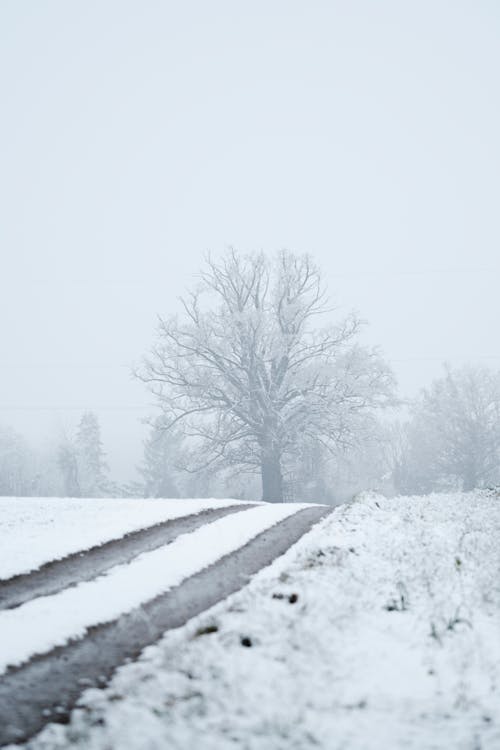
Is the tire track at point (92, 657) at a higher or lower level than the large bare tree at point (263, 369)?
lower

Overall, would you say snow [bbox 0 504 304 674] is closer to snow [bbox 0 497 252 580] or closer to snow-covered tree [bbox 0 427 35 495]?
snow [bbox 0 497 252 580]

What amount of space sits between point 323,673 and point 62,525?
7487mm

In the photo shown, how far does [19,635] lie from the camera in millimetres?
4105

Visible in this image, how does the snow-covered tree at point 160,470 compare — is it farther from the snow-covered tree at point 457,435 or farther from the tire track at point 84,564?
the tire track at point 84,564

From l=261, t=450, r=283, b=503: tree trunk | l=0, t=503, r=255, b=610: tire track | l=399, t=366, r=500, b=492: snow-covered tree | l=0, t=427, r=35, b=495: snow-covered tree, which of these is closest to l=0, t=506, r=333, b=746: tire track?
l=0, t=503, r=255, b=610: tire track

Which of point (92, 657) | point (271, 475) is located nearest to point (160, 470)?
point (271, 475)

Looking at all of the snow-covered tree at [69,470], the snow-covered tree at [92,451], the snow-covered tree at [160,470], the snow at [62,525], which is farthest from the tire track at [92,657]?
the snow-covered tree at [92,451]

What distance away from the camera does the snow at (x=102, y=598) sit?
4027 mm

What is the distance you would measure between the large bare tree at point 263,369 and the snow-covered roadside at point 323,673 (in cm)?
1914

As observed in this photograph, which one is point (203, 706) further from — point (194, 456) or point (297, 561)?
point (194, 456)

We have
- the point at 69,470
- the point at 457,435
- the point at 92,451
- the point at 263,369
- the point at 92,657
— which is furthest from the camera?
the point at 92,451

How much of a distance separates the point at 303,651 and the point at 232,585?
7.78 feet

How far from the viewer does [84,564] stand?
661cm

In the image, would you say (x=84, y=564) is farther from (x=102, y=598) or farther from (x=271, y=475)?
(x=271, y=475)
